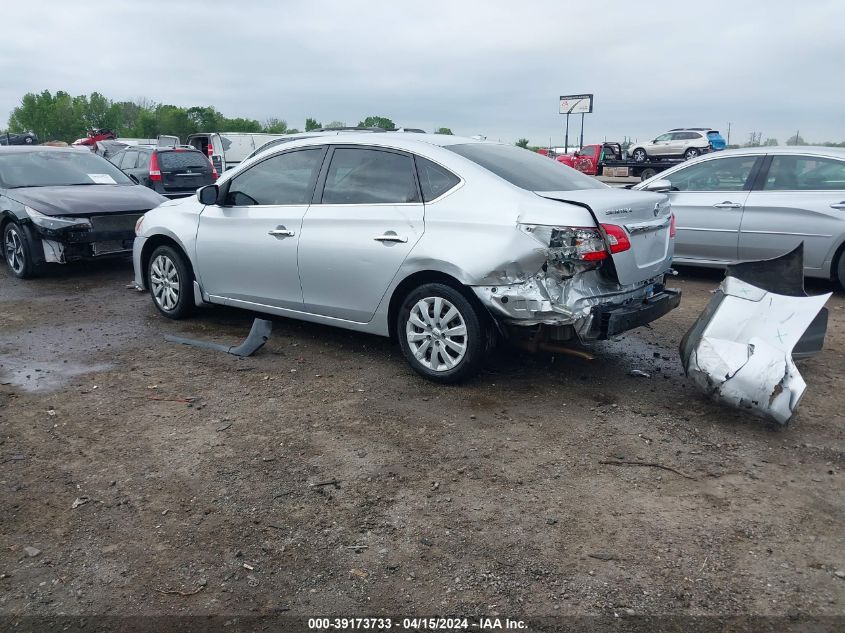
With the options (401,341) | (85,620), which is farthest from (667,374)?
(85,620)

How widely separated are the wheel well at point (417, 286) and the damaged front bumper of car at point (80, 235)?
5.14 meters

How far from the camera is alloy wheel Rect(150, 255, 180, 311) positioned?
679cm

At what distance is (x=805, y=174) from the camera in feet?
26.3

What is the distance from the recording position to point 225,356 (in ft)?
19.3

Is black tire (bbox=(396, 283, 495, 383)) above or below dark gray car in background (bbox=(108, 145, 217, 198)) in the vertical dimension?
below

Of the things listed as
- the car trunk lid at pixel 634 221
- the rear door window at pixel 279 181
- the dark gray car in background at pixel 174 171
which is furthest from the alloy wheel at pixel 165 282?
the dark gray car in background at pixel 174 171

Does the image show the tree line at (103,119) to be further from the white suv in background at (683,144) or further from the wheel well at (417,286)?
the wheel well at (417,286)

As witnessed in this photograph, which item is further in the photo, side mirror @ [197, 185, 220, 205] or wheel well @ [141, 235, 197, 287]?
wheel well @ [141, 235, 197, 287]

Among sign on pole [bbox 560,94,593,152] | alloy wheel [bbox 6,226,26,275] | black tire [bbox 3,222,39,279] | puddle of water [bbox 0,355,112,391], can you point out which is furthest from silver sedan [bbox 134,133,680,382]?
sign on pole [bbox 560,94,593,152]

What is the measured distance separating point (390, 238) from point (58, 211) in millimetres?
5560

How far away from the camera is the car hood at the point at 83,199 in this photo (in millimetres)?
8773

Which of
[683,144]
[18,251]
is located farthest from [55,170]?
[683,144]

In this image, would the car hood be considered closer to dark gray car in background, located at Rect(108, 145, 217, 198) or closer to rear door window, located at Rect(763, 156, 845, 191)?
dark gray car in background, located at Rect(108, 145, 217, 198)

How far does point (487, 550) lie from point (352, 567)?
588mm
